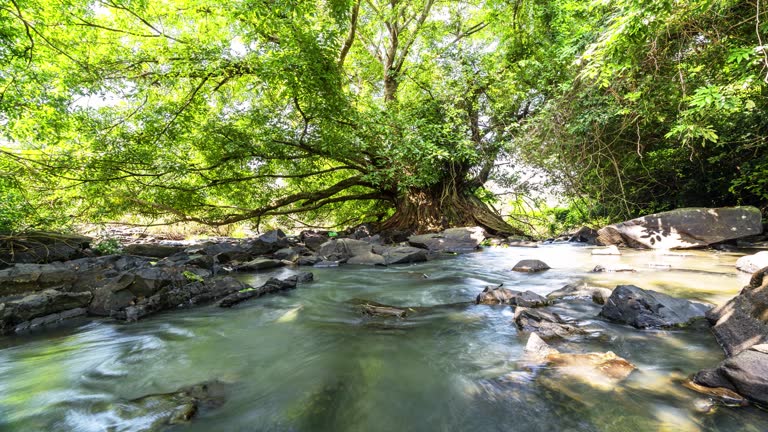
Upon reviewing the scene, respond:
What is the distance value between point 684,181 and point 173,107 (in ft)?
47.5

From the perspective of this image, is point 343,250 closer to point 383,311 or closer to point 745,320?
point 383,311

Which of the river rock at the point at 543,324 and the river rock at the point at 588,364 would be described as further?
the river rock at the point at 543,324

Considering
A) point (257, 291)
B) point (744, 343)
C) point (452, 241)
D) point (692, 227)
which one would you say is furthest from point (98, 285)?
point (692, 227)

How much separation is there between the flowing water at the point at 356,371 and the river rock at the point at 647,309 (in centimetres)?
13

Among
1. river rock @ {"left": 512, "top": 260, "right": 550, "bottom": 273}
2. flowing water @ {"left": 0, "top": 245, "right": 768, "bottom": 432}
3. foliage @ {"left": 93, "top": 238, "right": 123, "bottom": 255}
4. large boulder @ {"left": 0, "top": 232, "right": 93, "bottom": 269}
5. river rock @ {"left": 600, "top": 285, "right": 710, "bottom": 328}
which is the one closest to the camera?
flowing water @ {"left": 0, "top": 245, "right": 768, "bottom": 432}

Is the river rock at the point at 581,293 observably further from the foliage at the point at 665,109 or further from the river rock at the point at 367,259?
the river rock at the point at 367,259

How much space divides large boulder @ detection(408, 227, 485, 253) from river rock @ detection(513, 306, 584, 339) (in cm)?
676

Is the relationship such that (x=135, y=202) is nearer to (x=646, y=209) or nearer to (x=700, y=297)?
(x=700, y=297)

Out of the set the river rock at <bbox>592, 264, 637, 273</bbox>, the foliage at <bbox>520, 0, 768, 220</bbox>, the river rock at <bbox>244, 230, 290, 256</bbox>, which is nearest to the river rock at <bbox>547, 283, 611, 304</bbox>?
the river rock at <bbox>592, 264, 637, 273</bbox>

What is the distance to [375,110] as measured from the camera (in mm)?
10062

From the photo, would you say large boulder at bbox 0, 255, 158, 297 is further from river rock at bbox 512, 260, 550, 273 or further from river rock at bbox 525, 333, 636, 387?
river rock at bbox 512, 260, 550, 273

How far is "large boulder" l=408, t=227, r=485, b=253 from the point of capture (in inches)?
403

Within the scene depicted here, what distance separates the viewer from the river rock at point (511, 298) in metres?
3.80

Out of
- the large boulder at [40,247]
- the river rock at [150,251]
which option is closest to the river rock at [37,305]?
the large boulder at [40,247]
